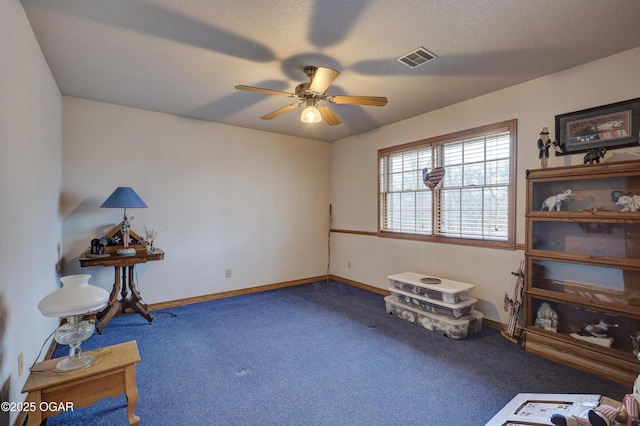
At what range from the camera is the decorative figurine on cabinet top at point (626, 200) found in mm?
2273

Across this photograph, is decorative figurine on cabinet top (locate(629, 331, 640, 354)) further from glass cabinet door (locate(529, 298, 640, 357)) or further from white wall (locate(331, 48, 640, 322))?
white wall (locate(331, 48, 640, 322))

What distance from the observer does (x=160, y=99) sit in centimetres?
357

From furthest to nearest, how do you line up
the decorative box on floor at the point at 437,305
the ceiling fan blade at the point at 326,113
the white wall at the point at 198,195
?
the white wall at the point at 198,195 → the decorative box on floor at the point at 437,305 → the ceiling fan blade at the point at 326,113

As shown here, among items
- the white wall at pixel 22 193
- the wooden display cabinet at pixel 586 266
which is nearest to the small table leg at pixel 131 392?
the white wall at pixel 22 193

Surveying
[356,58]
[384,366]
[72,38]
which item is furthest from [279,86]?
A: [384,366]

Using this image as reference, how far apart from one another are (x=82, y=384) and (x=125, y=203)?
2077mm

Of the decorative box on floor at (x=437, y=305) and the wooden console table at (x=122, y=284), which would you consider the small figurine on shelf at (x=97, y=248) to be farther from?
the decorative box on floor at (x=437, y=305)

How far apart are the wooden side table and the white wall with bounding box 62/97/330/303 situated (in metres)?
2.34

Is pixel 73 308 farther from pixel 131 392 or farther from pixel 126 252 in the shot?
pixel 126 252

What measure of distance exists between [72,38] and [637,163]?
4355mm

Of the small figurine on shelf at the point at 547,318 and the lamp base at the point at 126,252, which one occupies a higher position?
the lamp base at the point at 126,252

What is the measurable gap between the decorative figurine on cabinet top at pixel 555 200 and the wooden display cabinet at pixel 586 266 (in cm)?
4

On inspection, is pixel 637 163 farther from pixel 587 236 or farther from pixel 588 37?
pixel 588 37

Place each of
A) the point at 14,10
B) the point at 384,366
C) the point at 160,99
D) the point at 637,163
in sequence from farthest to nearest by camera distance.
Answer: the point at 160,99 < the point at 384,366 < the point at 637,163 < the point at 14,10
